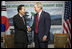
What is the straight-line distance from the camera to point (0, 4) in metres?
3.98

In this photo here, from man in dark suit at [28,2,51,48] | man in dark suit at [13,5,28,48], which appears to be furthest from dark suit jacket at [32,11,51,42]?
man in dark suit at [13,5,28,48]

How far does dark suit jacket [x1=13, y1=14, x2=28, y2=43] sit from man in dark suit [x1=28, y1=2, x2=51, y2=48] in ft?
0.82

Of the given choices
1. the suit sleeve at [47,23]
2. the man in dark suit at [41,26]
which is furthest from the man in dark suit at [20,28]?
the suit sleeve at [47,23]

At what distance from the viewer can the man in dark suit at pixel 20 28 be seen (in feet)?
13.0

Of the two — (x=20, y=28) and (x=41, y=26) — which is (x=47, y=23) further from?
(x=20, y=28)

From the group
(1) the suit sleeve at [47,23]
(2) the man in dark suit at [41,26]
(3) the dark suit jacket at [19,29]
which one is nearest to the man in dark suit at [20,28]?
(3) the dark suit jacket at [19,29]

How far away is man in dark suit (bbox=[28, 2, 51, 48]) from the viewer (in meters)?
3.97

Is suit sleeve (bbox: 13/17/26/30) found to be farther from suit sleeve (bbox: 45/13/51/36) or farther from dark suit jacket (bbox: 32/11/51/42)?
suit sleeve (bbox: 45/13/51/36)

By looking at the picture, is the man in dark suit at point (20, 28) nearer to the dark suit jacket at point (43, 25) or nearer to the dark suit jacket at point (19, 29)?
the dark suit jacket at point (19, 29)

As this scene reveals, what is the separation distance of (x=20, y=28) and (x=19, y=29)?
32 mm

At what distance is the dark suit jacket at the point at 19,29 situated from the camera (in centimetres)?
396

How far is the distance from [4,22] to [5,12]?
0.23 m

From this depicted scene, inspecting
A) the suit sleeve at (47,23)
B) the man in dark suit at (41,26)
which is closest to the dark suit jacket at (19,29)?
the man in dark suit at (41,26)

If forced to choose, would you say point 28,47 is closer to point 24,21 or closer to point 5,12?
point 24,21
